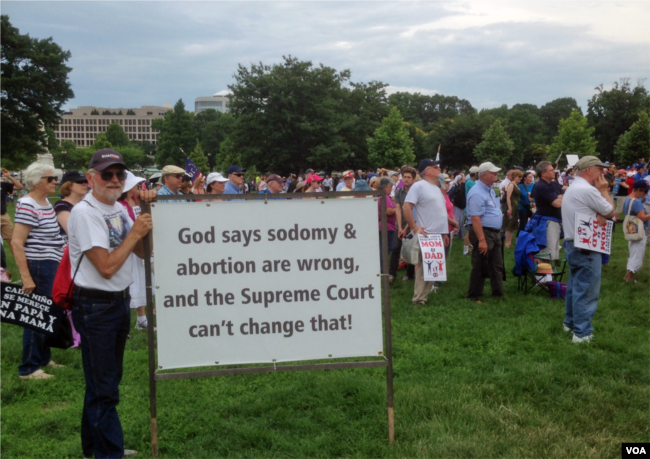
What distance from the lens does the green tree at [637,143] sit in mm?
47094

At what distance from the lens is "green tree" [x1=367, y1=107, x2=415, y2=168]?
64.8 m

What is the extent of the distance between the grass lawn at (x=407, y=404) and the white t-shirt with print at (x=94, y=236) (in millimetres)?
1342

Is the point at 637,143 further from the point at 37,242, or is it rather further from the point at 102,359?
the point at 102,359

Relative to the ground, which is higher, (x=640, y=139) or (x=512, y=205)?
(x=640, y=139)

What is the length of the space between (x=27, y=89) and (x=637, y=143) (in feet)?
159

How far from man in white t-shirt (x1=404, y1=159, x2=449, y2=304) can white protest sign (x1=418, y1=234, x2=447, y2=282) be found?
0.17 m

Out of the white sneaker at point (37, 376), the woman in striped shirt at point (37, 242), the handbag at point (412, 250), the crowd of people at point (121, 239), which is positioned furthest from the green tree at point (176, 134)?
the white sneaker at point (37, 376)

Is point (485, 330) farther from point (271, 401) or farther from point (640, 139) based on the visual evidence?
point (640, 139)

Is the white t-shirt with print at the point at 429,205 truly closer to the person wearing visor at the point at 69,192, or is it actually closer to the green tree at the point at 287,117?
the person wearing visor at the point at 69,192

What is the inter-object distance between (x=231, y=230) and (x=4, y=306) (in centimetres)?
212

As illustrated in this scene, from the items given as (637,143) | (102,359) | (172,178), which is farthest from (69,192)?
(637,143)

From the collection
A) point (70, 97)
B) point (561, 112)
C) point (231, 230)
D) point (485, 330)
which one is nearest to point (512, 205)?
point (485, 330)

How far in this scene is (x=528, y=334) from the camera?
629 cm

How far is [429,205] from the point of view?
25.2 feet
